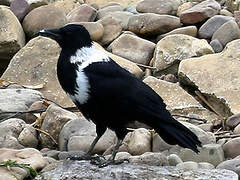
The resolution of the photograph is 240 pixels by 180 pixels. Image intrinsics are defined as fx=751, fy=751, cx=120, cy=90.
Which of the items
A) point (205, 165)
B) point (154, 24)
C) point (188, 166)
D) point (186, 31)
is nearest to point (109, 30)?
point (154, 24)

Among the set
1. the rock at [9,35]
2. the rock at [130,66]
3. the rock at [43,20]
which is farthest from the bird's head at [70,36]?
the rock at [43,20]

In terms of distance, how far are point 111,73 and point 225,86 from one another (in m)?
2.54

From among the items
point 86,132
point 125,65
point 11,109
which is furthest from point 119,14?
point 86,132

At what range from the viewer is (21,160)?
18.2ft

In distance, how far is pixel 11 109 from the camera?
23.5 feet

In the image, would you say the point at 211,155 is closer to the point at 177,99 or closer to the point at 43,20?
the point at 177,99

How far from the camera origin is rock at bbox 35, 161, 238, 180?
524 centimetres

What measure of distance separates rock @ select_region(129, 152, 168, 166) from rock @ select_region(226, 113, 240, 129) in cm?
140

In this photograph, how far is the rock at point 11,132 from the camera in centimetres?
641

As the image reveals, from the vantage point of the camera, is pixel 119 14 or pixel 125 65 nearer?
pixel 125 65

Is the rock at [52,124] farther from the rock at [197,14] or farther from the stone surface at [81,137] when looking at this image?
the rock at [197,14]

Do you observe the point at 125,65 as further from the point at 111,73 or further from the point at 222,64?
the point at 111,73

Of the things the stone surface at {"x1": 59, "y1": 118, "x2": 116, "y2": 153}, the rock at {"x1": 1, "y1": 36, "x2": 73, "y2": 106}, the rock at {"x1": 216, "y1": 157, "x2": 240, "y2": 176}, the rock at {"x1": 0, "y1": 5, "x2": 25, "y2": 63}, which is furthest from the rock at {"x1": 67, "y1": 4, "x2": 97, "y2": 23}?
the rock at {"x1": 216, "y1": 157, "x2": 240, "y2": 176}

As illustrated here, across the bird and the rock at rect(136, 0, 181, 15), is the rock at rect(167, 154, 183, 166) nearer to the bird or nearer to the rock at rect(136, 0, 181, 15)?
the bird
